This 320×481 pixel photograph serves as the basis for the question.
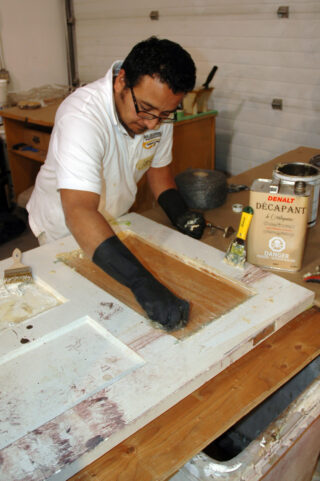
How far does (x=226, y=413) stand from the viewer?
3.10 feet

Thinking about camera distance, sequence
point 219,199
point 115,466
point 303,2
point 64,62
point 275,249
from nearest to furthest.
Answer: point 115,466 → point 275,249 → point 219,199 → point 303,2 → point 64,62

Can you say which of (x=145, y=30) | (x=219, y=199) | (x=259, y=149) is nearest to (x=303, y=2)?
(x=259, y=149)

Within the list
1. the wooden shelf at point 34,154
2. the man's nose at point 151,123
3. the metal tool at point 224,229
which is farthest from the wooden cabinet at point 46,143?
the man's nose at point 151,123

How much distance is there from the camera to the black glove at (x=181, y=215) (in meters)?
1.59

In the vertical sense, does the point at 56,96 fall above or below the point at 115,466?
above

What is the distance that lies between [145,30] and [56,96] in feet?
3.43

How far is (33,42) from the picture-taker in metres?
4.50

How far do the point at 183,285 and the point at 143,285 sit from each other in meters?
0.18

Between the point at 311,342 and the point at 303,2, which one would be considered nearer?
the point at 311,342

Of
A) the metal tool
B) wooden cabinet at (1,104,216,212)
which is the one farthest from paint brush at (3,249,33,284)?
wooden cabinet at (1,104,216,212)

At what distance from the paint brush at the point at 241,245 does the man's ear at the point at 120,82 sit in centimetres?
59

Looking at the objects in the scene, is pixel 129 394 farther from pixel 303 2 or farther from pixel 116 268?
pixel 303 2

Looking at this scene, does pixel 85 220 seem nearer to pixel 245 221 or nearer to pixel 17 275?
pixel 17 275

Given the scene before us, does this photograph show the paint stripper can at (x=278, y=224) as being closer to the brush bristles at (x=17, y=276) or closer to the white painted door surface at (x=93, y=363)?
the white painted door surface at (x=93, y=363)
